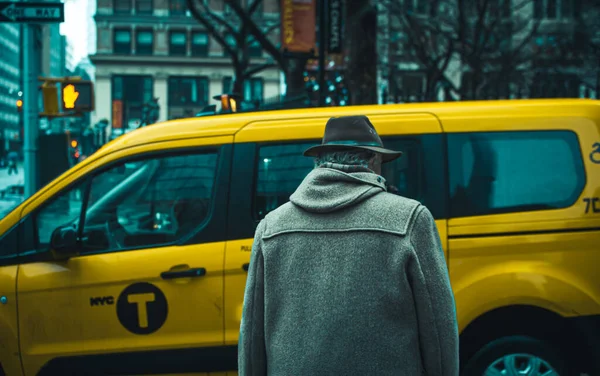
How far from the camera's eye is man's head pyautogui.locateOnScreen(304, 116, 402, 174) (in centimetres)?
229

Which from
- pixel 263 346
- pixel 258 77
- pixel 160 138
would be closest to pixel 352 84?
pixel 160 138

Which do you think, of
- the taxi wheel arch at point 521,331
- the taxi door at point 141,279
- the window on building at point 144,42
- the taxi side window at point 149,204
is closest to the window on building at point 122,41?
the window on building at point 144,42

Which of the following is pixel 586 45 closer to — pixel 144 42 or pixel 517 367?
pixel 517 367

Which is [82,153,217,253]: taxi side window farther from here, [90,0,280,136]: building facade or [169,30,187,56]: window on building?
[169,30,187,56]: window on building

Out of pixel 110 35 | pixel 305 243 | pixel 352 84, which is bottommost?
pixel 305 243

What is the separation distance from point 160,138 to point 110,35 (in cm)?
6039

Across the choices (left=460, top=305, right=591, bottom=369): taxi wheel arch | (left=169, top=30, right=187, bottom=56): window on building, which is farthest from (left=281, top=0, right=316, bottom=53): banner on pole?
(left=169, top=30, right=187, bottom=56): window on building

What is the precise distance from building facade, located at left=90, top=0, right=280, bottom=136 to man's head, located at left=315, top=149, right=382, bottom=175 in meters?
59.2

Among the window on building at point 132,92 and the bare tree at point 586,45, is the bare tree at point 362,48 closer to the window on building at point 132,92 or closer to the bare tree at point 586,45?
the bare tree at point 586,45

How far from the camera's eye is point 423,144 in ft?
14.3

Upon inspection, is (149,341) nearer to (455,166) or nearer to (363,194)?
(455,166)

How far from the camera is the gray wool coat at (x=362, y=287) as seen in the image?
2195 millimetres

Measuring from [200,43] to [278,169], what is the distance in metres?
60.3

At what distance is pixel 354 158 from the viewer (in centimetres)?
230
